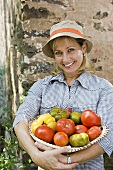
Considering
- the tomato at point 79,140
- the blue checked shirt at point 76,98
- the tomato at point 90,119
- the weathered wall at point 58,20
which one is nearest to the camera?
the tomato at point 79,140

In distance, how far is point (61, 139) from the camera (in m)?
1.90

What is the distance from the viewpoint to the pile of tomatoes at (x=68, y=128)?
75.1 inches

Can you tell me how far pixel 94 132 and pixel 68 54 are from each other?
567 millimetres

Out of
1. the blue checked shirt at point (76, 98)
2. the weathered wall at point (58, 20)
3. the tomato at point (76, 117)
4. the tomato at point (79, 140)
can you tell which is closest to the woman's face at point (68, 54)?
the blue checked shirt at point (76, 98)

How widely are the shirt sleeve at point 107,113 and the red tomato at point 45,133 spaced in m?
0.30

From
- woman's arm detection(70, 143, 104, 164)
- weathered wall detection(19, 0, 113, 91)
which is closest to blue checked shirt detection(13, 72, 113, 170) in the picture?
woman's arm detection(70, 143, 104, 164)

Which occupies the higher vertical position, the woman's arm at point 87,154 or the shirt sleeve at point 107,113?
the shirt sleeve at point 107,113

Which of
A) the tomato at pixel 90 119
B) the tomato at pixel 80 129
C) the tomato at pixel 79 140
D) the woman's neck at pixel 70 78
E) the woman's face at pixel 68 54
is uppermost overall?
the woman's face at pixel 68 54

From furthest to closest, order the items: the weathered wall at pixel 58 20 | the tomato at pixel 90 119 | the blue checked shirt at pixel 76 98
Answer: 1. the weathered wall at pixel 58 20
2. the blue checked shirt at pixel 76 98
3. the tomato at pixel 90 119

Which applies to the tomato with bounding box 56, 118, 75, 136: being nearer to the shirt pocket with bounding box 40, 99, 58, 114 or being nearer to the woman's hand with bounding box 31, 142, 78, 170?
the woman's hand with bounding box 31, 142, 78, 170

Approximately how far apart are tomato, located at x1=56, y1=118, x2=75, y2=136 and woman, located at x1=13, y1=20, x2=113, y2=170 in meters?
0.14

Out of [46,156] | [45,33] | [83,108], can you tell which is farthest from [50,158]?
[45,33]

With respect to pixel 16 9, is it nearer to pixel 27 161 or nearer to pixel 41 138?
pixel 27 161

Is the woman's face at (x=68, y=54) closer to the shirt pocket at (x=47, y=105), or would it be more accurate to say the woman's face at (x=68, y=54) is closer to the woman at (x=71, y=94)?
the woman at (x=71, y=94)
